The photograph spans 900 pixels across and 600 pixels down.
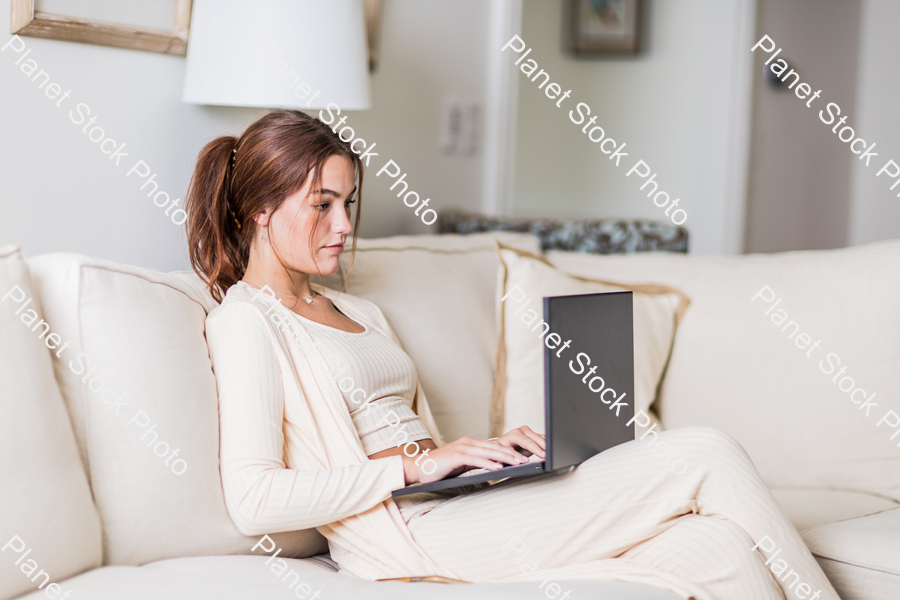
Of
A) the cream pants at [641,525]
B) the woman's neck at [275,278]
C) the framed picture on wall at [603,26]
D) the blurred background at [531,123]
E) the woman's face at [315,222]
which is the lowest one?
the cream pants at [641,525]

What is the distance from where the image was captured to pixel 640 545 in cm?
118

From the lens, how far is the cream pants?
1114 mm

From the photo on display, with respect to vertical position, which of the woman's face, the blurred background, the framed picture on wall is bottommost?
the woman's face

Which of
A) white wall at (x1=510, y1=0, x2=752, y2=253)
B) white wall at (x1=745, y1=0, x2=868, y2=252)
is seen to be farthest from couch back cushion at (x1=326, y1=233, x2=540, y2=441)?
white wall at (x1=745, y1=0, x2=868, y2=252)

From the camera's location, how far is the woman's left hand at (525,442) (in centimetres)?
123

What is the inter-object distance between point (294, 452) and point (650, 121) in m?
2.60

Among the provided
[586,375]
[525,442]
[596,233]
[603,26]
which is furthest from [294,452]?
[603,26]

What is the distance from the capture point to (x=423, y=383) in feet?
5.38

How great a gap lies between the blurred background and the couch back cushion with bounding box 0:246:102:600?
38 centimetres

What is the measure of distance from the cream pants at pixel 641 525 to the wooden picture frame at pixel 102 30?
102 cm

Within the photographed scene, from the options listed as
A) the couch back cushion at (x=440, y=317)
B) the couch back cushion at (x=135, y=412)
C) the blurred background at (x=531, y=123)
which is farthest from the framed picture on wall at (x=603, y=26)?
the couch back cushion at (x=135, y=412)

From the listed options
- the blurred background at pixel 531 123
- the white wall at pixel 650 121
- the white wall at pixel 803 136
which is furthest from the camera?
the white wall at pixel 803 136

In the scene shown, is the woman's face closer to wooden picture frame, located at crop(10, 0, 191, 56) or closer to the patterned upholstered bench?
wooden picture frame, located at crop(10, 0, 191, 56)

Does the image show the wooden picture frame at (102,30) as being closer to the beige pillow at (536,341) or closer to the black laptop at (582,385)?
the beige pillow at (536,341)
